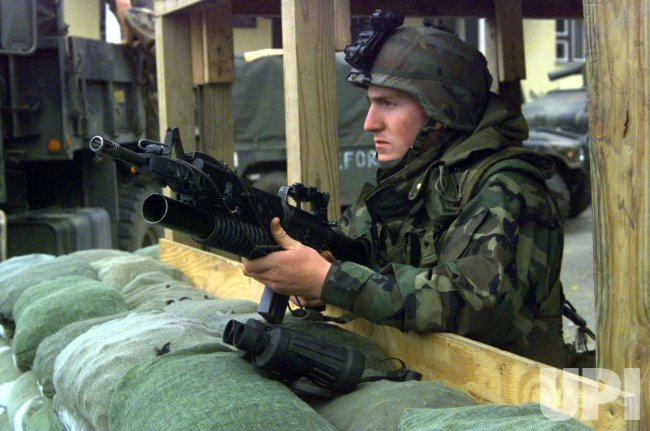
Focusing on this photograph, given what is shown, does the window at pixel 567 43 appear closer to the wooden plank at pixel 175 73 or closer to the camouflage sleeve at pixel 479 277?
the wooden plank at pixel 175 73

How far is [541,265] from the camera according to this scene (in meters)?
2.76

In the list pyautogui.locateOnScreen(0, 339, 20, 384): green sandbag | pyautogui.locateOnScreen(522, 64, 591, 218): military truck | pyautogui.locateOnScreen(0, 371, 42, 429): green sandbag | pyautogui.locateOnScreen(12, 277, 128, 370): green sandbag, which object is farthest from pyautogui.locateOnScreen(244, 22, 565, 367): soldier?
pyautogui.locateOnScreen(522, 64, 591, 218): military truck

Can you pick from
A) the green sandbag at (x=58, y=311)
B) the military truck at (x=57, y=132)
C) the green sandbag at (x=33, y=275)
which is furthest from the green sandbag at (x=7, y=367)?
the military truck at (x=57, y=132)

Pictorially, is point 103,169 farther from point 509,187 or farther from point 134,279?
point 509,187

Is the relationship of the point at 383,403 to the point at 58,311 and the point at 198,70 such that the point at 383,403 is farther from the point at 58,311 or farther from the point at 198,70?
the point at 198,70

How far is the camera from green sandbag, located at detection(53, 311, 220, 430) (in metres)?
2.74

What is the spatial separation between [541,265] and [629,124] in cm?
82

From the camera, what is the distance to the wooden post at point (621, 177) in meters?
1.98

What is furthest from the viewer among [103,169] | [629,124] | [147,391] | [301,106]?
[103,169]

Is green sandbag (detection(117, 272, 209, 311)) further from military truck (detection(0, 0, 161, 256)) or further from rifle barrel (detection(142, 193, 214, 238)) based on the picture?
military truck (detection(0, 0, 161, 256))

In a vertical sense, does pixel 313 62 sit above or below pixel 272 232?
above

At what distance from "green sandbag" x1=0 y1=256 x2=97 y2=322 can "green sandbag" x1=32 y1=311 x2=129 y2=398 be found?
3.15 ft

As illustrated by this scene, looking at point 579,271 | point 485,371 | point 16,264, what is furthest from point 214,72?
point 579,271

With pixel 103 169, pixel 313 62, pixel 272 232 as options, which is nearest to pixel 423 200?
pixel 272 232
